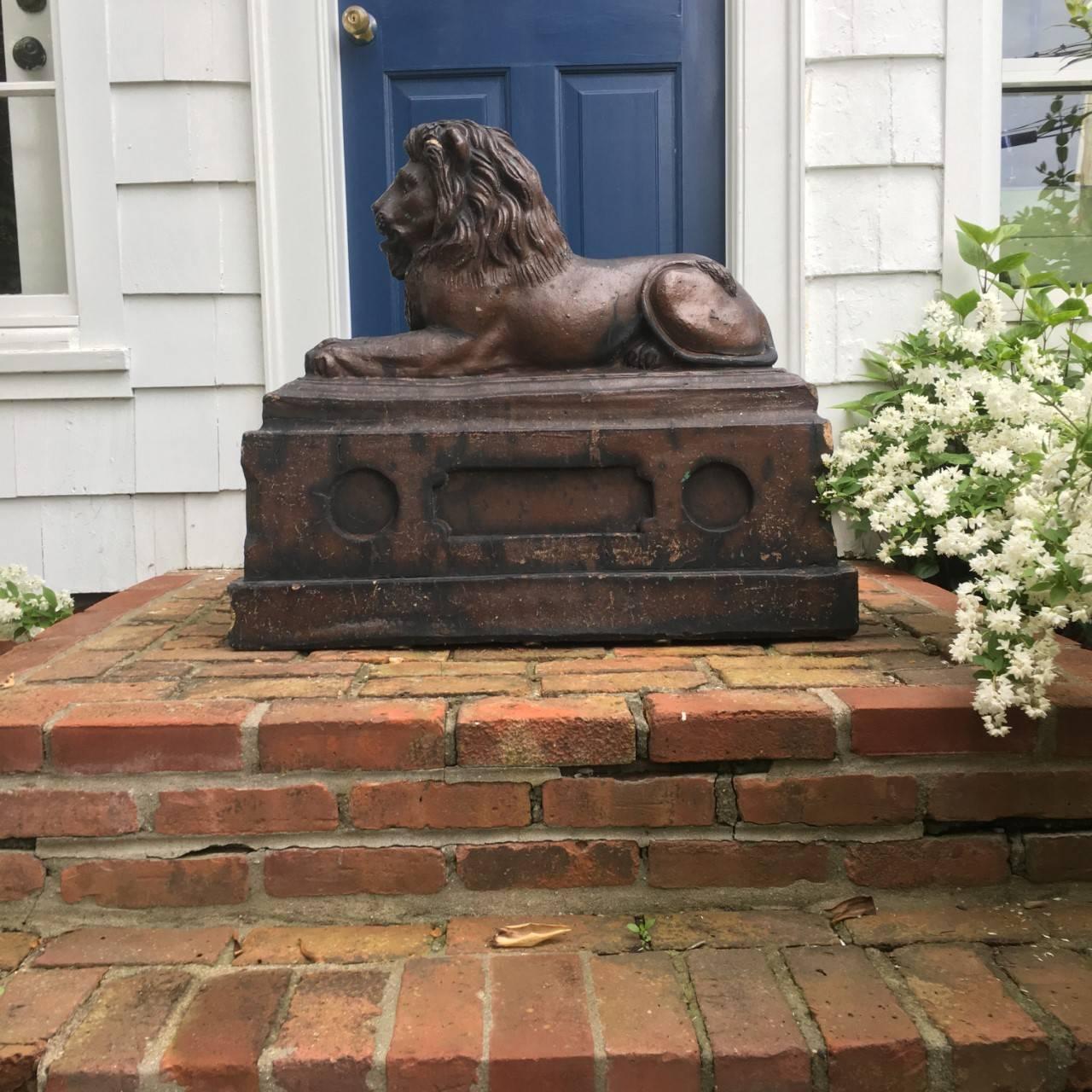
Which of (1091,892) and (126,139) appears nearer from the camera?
(1091,892)

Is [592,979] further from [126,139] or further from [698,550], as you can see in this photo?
[126,139]

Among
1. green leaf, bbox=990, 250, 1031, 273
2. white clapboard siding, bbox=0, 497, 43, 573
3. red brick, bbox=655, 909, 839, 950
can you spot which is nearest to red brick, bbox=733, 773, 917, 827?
red brick, bbox=655, 909, 839, 950

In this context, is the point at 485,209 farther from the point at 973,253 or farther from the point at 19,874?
the point at 973,253

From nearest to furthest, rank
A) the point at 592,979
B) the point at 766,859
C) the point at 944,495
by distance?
1. the point at 592,979
2. the point at 766,859
3. the point at 944,495

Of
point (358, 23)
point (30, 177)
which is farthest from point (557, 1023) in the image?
point (30, 177)

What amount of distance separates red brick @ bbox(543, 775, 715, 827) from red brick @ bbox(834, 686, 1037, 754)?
0.24 metres

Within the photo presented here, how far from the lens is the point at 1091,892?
5.24ft

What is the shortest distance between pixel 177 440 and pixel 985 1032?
2.62 m

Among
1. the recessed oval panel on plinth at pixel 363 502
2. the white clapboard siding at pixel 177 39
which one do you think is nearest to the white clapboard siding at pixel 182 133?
the white clapboard siding at pixel 177 39

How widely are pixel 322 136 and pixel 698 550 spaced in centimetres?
181

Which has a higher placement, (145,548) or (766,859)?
(145,548)

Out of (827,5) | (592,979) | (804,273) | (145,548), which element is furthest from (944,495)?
(145,548)

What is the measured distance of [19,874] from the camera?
1588 mm

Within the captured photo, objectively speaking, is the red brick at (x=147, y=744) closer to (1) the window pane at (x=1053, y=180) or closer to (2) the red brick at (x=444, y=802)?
(2) the red brick at (x=444, y=802)
